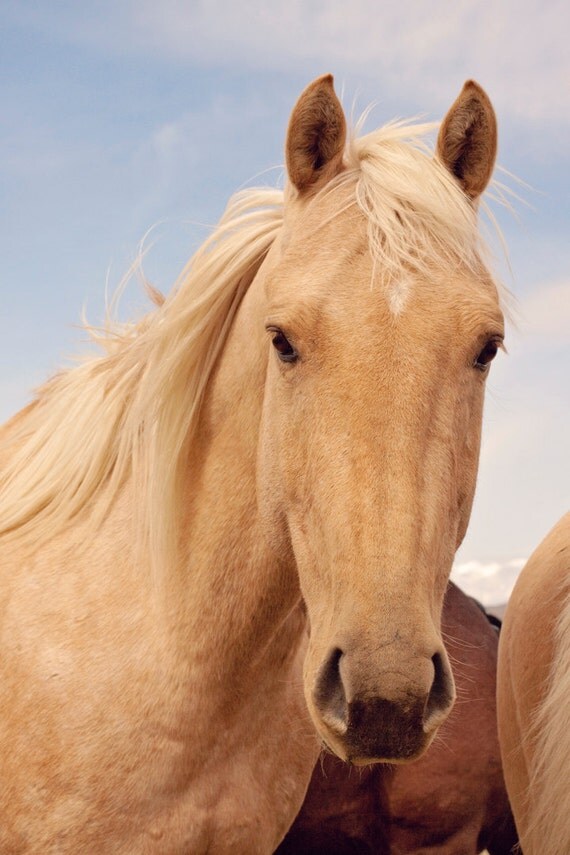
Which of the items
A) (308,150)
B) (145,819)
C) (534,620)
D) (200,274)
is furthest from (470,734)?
(308,150)

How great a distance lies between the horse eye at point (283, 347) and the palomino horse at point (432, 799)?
2457 millimetres

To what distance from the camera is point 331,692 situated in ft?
7.18

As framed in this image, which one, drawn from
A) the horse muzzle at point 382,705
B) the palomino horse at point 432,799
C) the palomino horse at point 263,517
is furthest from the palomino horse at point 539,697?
the horse muzzle at point 382,705

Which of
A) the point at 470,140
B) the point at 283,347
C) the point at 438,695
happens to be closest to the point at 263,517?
the point at 283,347

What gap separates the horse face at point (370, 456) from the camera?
2113mm

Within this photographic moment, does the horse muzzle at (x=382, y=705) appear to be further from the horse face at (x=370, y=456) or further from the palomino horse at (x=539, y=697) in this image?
the palomino horse at (x=539, y=697)

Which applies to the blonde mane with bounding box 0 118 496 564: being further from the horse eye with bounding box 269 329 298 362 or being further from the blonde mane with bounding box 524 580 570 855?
the blonde mane with bounding box 524 580 570 855

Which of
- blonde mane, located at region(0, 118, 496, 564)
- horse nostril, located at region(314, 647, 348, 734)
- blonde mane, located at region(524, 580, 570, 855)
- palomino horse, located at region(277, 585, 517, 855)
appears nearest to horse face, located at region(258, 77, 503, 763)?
horse nostril, located at region(314, 647, 348, 734)

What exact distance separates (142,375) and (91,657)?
3.08ft

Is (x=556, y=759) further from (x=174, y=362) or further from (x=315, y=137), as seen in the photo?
(x=315, y=137)

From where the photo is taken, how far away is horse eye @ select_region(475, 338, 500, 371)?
248 centimetres

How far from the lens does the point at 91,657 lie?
2.96 metres

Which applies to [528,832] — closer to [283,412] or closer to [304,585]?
[304,585]

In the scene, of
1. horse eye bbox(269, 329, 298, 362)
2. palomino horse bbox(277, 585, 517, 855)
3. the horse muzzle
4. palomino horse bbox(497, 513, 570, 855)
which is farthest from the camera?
palomino horse bbox(277, 585, 517, 855)
